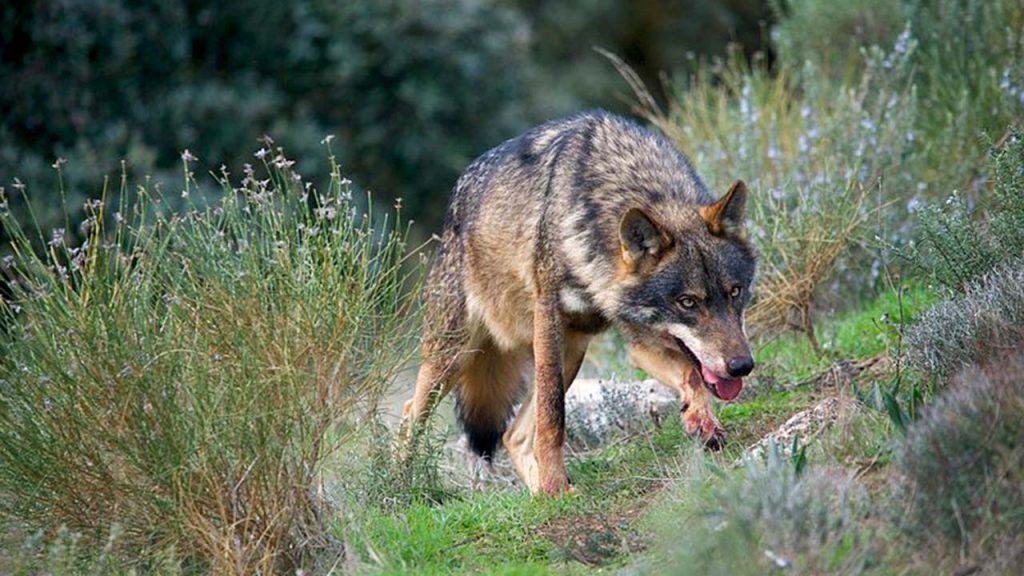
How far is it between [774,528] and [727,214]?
2.39m

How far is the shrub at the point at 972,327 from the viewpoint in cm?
588

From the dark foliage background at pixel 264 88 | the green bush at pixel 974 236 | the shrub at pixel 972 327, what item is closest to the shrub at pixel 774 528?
the shrub at pixel 972 327

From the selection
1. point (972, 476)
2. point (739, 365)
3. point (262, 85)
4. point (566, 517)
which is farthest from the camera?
point (262, 85)

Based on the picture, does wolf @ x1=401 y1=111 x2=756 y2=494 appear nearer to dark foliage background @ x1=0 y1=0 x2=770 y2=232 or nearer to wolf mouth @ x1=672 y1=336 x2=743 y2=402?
wolf mouth @ x1=672 y1=336 x2=743 y2=402

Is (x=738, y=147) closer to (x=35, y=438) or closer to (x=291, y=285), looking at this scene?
(x=291, y=285)

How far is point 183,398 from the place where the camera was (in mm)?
5910

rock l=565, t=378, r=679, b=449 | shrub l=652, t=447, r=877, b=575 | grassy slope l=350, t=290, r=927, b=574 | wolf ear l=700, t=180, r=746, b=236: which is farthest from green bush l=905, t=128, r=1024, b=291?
shrub l=652, t=447, r=877, b=575

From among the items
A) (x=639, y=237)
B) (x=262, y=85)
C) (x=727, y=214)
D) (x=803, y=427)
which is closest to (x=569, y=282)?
(x=639, y=237)

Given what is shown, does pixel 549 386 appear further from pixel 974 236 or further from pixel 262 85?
pixel 262 85

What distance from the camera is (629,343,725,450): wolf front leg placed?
6.92 metres

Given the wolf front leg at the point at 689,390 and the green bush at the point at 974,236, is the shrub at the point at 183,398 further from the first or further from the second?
the green bush at the point at 974,236

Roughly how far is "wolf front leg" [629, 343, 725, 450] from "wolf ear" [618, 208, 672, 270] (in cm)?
55

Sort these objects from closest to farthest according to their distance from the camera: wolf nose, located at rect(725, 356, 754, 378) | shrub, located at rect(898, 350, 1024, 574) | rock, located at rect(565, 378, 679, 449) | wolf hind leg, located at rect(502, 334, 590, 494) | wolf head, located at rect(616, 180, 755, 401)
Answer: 1. shrub, located at rect(898, 350, 1024, 574)
2. wolf nose, located at rect(725, 356, 754, 378)
3. wolf head, located at rect(616, 180, 755, 401)
4. wolf hind leg, located at rect(502, 334, 590, 494)
5. rock, located at rect(565, 378, 679, 449)

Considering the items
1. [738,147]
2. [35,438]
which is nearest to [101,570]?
[35,438]
